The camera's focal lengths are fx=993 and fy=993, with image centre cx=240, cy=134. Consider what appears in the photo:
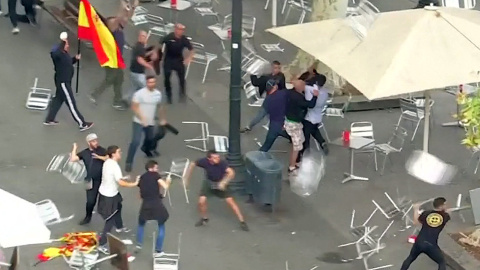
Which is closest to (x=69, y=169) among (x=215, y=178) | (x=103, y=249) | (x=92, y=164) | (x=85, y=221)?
(x=85, y=221)

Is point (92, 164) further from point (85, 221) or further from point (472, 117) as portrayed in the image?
point (472, 117)

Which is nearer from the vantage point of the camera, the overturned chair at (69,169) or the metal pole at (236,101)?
the overturned chair at (69,169)

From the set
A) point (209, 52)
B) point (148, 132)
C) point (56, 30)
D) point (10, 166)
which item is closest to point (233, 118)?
point (148, 132)

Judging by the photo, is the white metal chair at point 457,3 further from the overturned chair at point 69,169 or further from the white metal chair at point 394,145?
the overturned chair at point 69,169

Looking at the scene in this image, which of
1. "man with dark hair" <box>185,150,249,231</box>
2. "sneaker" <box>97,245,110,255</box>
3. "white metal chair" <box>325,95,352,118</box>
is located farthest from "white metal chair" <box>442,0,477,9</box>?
"sneaker" <box>97,245,110,255</box>

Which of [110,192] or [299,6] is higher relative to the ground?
[299,6]

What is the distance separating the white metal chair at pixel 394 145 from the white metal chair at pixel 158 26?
5942 mm

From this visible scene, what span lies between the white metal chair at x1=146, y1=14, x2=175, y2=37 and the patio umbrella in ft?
23.3

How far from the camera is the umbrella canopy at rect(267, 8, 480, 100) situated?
1227 centimetres

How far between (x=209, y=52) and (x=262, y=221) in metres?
7.41

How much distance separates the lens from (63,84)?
15977 mm

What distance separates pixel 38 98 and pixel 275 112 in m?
4.73

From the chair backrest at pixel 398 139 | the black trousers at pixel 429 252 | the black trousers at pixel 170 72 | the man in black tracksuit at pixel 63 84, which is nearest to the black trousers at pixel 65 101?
the man in black tracksuit at pixel 63 84

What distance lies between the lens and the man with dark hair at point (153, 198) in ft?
39.2
